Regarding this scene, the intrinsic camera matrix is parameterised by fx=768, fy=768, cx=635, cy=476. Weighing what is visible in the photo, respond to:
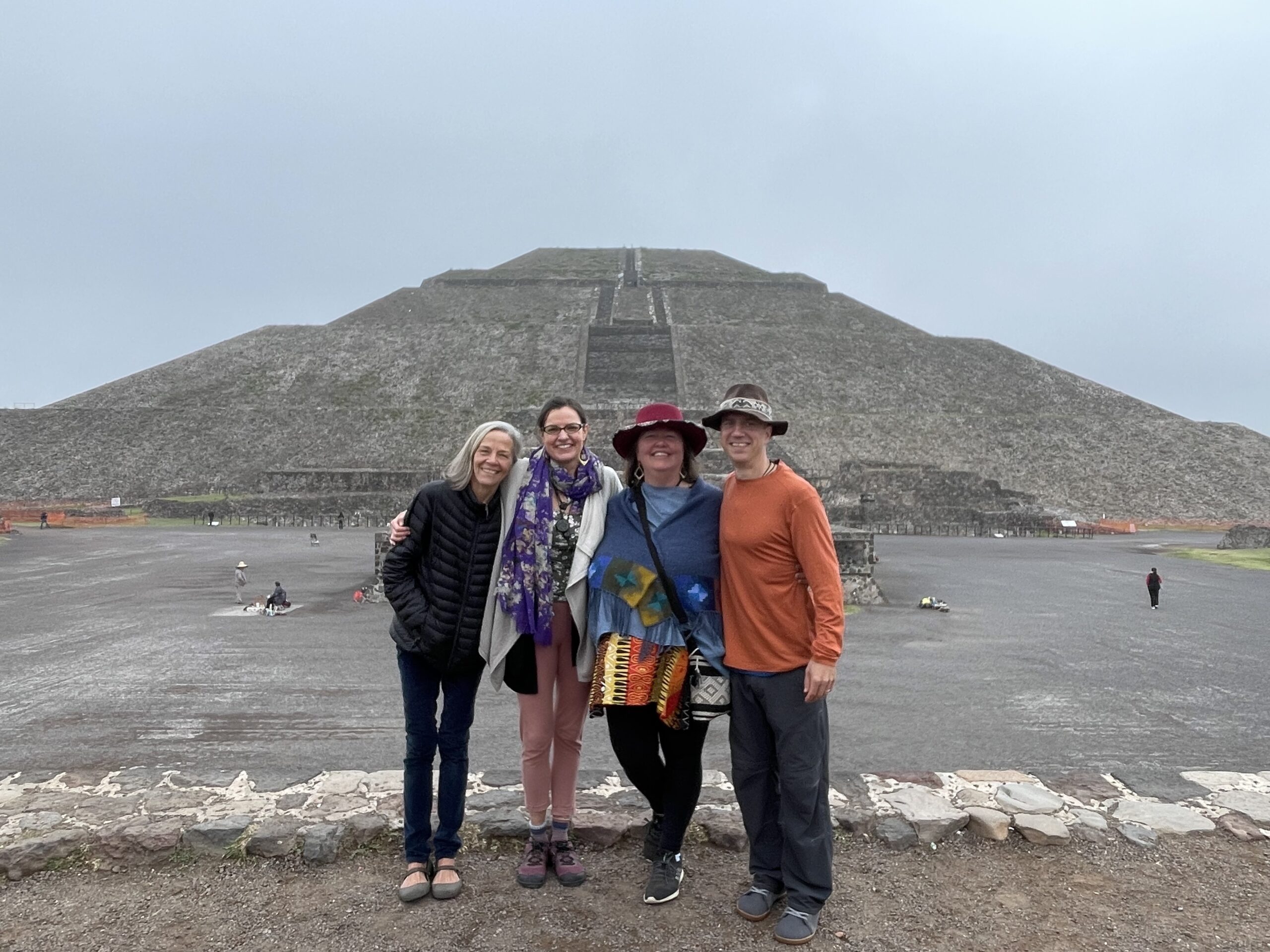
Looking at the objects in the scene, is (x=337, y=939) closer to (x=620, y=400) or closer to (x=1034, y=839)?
(x=1034, y=839)

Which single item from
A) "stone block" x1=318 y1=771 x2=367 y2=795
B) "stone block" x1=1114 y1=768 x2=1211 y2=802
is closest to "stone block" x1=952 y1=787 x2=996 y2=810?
"stone block" x1=1114 y1=768 x2=1211 y2=802

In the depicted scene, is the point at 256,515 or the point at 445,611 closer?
the point at 445,611

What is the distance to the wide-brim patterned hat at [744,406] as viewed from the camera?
266 centimetres

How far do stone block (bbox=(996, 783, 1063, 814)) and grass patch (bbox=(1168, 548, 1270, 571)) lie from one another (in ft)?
52.5

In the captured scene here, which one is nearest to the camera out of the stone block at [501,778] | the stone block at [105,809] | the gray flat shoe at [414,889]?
the gray flat shoe at [414,889]

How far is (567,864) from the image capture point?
288 centimetres

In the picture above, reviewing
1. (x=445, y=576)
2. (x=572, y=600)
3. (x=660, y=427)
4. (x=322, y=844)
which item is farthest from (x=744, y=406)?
(x=322, y=844)

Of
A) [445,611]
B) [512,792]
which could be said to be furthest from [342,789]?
[445,611]

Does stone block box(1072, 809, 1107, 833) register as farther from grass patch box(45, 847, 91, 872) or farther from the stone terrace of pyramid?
the stone terrace of pyramid

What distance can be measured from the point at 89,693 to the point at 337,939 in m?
4.56

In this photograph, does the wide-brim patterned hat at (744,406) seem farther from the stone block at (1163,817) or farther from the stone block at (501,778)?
the stone block at (1163,817)

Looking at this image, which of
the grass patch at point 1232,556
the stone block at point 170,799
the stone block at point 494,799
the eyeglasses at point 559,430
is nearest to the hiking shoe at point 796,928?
the stone block at point 494,799

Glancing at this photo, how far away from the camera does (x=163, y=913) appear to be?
106 inches

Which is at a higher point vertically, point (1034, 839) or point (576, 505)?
point (576, 505)
